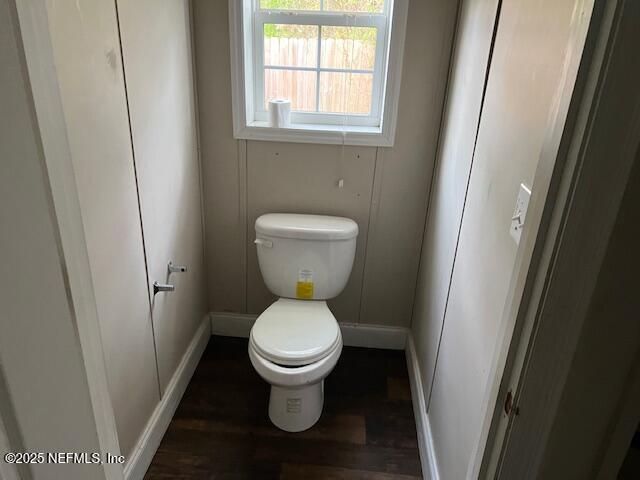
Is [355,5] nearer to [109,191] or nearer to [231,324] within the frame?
[109,191]

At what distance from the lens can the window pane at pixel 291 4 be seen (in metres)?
1.92

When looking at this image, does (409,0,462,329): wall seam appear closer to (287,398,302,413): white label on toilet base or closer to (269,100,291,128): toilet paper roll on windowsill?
(269,100,291,128): toilet paper roll on windowsill

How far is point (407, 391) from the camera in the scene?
2082mm

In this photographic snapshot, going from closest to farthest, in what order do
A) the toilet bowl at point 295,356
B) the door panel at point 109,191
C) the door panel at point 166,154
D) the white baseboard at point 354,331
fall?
the door panel at point 109,191 < the door panel at point 166,154 < the toilet bowl at point 295,356 < the white baseboard at point 354,331

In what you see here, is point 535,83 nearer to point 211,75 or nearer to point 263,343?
point 263,343

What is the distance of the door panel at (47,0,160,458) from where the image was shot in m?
1.07

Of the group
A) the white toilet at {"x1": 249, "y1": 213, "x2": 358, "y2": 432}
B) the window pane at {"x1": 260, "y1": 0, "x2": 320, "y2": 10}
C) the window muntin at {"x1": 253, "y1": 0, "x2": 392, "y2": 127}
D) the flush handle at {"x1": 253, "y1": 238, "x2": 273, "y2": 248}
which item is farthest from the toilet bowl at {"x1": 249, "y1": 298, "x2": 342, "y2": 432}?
the window pane at {"x1": 260, "y1": 0, "x2": 320, "y2": 10}

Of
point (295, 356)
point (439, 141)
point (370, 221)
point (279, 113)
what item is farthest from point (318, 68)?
point (295, 356)

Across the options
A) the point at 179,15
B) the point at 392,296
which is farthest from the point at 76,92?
the point at 392,296

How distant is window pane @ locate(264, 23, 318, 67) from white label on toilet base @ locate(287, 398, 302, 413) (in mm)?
1435

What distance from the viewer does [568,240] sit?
1.82 ft

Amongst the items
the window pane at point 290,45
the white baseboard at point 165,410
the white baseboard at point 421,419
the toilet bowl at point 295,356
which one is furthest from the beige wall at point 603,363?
the window pane at point 290,45

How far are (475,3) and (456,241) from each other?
79 cm

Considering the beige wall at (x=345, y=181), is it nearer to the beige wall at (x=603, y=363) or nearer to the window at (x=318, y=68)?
the window at (x=318, y=68)
